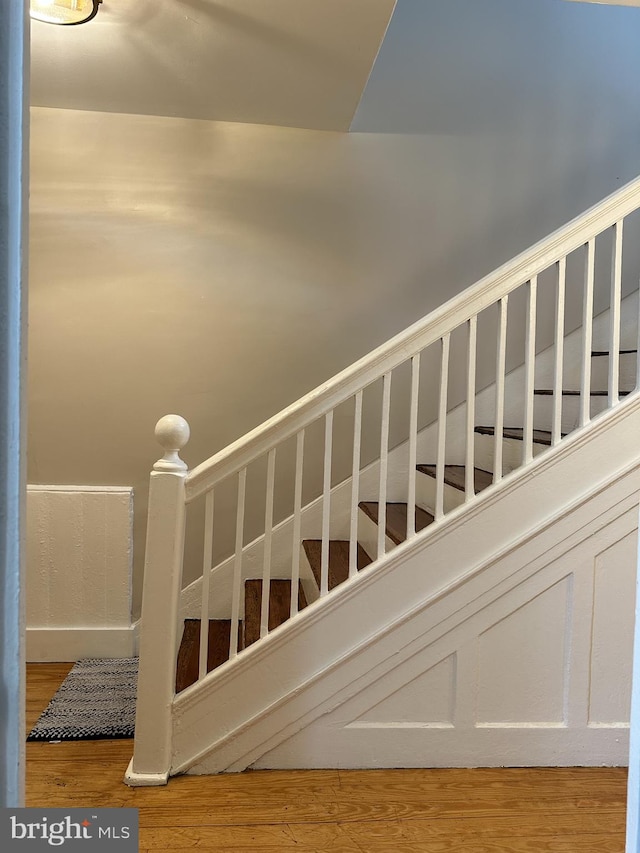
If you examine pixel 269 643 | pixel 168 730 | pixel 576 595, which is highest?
pixel 576 595

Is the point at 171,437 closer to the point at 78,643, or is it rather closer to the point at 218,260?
the point at 218,260

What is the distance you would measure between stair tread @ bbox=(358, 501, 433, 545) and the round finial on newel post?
0.75 metres

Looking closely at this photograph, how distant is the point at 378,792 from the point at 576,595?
34.2 inches

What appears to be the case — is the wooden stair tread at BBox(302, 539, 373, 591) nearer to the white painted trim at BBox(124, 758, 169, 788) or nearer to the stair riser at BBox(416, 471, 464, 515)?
the stair riser at BBox(416, 471, 464, 515)

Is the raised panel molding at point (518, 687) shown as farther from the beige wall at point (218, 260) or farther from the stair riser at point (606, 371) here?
the beige wall at point (218, 260)

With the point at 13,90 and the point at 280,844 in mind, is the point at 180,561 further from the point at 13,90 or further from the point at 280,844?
the point at 13,90

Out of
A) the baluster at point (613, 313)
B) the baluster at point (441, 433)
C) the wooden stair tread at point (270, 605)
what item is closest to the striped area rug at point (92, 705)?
the wooden stair tread at point (270, 605)

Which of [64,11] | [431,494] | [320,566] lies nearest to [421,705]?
[320,566]

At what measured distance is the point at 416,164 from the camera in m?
2.89

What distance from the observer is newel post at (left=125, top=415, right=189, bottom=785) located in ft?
5.98

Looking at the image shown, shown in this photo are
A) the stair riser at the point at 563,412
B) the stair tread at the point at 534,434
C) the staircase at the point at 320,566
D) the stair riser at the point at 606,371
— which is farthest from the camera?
the stair riser at the point at 606,371

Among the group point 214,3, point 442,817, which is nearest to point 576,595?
point 442,817
